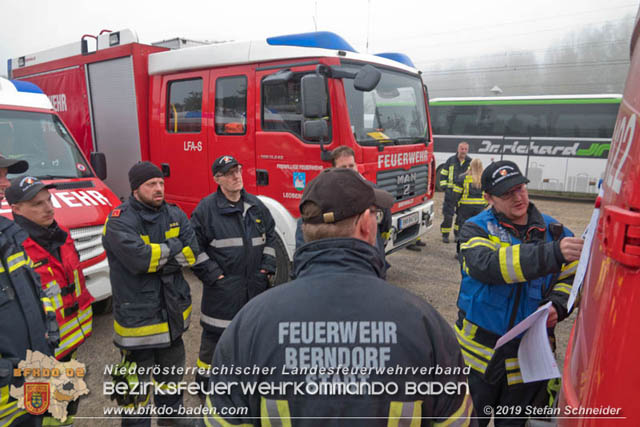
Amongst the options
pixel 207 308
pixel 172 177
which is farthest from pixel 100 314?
pixel 207 308

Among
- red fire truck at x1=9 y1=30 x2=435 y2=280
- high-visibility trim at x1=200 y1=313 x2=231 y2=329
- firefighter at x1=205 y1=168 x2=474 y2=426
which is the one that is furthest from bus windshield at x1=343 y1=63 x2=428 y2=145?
firefighter at x1=205 y1=168 x2=474 y2=426

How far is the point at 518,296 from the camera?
206 cm

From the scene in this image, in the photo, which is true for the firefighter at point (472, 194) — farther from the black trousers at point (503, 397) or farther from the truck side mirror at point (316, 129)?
the black trousers at point (503, 397)

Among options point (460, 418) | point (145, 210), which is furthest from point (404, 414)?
point (145, 210)

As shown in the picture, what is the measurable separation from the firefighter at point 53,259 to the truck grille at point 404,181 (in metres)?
3.12

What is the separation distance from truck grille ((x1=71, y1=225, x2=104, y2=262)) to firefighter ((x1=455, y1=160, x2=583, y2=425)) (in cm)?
345

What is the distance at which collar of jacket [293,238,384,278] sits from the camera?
111cm

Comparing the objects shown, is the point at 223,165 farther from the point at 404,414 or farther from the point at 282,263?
the point at 404,414

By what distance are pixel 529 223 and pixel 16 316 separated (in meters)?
2.62

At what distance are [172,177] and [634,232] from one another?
17.1 feet

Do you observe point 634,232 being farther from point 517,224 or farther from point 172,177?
point 172,177

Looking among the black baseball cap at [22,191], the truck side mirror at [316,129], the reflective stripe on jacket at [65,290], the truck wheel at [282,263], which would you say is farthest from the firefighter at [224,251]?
the truck wheel at [282,263]

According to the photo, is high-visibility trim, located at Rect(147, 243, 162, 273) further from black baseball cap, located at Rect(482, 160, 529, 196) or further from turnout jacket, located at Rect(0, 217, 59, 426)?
black baseball cap, located at Rect(482, 160, 529, 196)

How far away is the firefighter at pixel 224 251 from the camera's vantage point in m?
3.00
